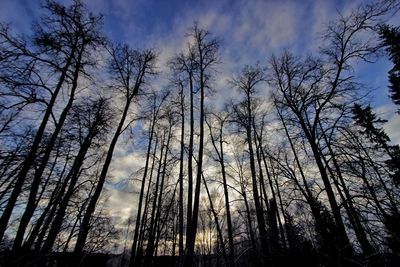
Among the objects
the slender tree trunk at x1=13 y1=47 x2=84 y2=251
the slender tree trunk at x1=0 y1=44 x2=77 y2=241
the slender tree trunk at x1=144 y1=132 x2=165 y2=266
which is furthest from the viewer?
the slender tree trunk at x1=144 y1=132 x2=165 y2=266

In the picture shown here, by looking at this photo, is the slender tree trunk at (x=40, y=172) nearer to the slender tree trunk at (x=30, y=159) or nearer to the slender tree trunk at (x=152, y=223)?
the slender tree trunk at (x=30, y=159)

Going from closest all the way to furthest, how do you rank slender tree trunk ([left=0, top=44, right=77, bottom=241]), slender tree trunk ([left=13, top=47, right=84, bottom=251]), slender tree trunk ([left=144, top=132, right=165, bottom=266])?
slender tree trunk ([left=0, top=44, right=77, bottom=241]), slender tree trunk ([left=13, top=47, right=84, bottom=251]), slender tree trunk ([left=144, top=132, right=165, bottom=266])

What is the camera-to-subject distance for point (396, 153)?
17.2 meters

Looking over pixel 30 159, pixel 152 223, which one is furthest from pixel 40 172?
pixel 152 223

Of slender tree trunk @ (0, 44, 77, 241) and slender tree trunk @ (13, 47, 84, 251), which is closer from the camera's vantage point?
slender tree trunk @ (0, 44, 77, 241)

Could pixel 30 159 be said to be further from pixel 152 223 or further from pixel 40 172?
pixel 152 223

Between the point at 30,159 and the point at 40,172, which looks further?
the point at 40,172

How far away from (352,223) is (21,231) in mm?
8914

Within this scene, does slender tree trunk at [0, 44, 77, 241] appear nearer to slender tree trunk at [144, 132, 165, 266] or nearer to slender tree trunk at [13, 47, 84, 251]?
slender tree trunk at [13, 47, 84, 251]

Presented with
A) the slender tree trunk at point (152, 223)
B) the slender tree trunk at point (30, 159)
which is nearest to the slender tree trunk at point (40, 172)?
the slender tree trunk at point (30, 159)

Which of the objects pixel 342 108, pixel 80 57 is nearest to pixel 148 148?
pixel 80 57

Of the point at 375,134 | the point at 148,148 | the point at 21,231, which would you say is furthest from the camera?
the point at 375,134

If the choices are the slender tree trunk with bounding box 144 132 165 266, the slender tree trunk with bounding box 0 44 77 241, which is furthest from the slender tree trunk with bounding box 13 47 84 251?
the slender tree trunk with bounding box 144 132 165 266

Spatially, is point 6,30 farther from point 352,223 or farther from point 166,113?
point 352,223
